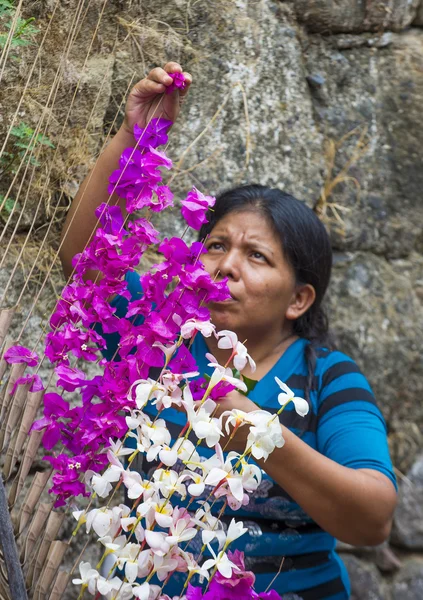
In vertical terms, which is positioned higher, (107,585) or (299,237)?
(299,237)

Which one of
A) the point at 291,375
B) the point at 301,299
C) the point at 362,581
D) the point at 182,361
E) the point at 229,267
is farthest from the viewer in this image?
the point at 362,581

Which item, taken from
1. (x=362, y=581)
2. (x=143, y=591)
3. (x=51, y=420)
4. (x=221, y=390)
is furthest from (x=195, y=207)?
(x=362, y=581)

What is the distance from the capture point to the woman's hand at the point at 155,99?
3.58 feet

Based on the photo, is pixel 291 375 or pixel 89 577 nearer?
pixel 89 577

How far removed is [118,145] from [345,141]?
123cm

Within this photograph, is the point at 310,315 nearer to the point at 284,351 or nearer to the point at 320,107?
the point at 284,351

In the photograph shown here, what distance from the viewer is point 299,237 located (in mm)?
1512

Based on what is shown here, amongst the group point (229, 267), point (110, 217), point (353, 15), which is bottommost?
point (229, 267)

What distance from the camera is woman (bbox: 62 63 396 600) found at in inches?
44.5

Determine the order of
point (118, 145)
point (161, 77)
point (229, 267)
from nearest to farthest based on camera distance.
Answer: point (161, 77) → point (118, 145) → point (229, 267)

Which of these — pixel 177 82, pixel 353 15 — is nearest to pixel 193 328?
pixel 177 82

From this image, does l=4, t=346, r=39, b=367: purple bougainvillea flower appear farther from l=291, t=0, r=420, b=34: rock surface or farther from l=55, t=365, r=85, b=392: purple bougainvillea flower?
l=291, t=0, r=420, b=34: rock surface

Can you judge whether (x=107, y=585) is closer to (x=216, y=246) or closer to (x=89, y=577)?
(x=89, y=577)

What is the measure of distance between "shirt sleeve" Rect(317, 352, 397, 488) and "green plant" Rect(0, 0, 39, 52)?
2.80 ft
